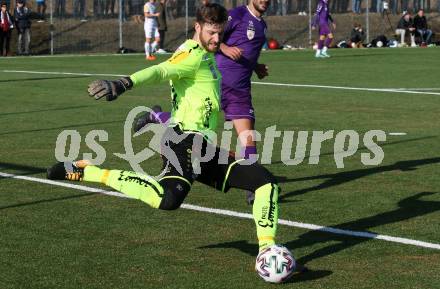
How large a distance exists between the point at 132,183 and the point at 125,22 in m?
43.4

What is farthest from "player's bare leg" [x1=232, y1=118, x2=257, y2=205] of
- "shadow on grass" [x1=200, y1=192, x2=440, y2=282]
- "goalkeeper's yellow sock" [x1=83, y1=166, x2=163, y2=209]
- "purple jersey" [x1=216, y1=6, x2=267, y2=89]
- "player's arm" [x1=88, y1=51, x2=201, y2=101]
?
"player's arm" [x1=88, y1=51, x2=201, y2=101]

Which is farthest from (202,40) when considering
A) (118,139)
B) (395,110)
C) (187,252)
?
(395,110)

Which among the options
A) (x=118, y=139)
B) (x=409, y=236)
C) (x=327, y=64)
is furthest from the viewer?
(x=327, y=64)

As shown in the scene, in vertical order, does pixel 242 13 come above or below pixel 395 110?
above

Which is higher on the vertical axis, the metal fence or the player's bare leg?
the player's bare leg

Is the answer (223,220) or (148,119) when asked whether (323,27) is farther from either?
(223,220)

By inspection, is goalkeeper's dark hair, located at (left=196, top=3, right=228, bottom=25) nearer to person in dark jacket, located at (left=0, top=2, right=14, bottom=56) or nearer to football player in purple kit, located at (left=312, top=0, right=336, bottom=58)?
football player in purple kit, located at (left=312, top=0, right=336, bottom=58)

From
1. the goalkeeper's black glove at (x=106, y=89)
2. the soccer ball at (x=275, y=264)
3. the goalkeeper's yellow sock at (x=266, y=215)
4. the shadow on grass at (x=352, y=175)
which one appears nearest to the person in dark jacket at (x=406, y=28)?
the shadow on grass at (x=352, y=175)

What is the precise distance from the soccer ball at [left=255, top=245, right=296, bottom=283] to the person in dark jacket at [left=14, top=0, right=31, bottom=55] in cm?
3749

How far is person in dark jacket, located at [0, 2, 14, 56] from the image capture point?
139 ft

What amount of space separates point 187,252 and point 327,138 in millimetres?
7711

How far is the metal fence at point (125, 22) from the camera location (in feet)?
158

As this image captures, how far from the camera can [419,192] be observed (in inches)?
438

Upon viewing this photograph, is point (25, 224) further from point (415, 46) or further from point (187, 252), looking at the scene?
point (415, 46)
